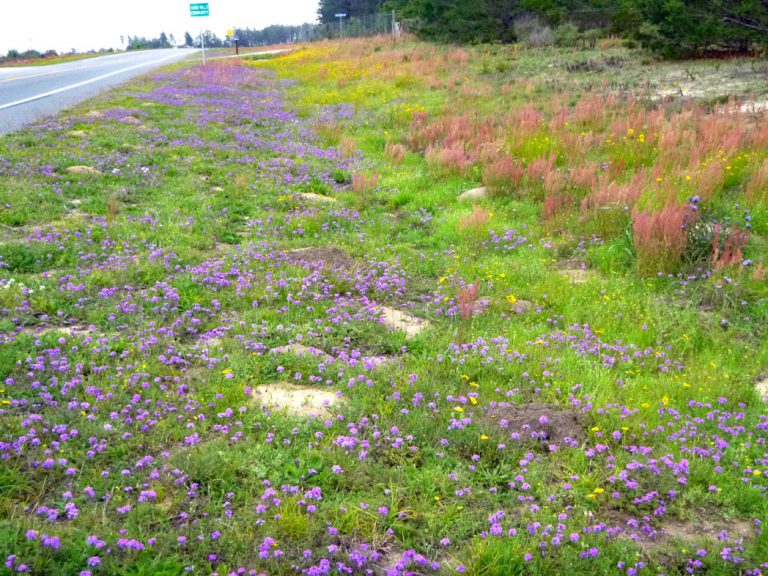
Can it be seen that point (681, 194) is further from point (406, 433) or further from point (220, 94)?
point (220, 94)

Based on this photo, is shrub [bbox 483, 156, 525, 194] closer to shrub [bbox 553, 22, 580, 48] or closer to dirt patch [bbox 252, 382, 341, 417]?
dirt patch [bbox 252, 382, 341, 417]

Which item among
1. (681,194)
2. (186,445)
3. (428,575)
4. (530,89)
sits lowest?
(428,575)

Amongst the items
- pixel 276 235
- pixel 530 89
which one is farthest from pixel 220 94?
pixel 276 235

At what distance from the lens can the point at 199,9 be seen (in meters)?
42.2

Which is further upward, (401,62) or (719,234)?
(401,62)

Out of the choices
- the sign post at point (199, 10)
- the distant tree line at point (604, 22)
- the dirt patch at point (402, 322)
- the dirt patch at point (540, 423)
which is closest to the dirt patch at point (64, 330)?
the dirt patch at point (402, 322)

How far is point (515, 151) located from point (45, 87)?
1920 cm

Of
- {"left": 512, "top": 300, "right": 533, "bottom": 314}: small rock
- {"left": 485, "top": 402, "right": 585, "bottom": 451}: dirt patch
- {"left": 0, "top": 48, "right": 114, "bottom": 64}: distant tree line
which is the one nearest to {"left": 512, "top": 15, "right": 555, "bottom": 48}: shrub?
{"left": 512, "top": 300, "right": 533, "bottom": 314}: small rock

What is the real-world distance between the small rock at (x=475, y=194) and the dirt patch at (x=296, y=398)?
5645mm

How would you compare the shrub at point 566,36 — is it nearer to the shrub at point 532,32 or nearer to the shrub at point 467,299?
the shrub at point 532,32

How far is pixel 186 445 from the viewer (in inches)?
146

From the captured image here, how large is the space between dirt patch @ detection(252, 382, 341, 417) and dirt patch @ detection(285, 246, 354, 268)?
2.42 meters

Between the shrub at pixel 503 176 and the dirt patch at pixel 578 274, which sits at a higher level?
the shrub at pixel 503 176

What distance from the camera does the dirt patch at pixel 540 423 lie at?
392 cm
